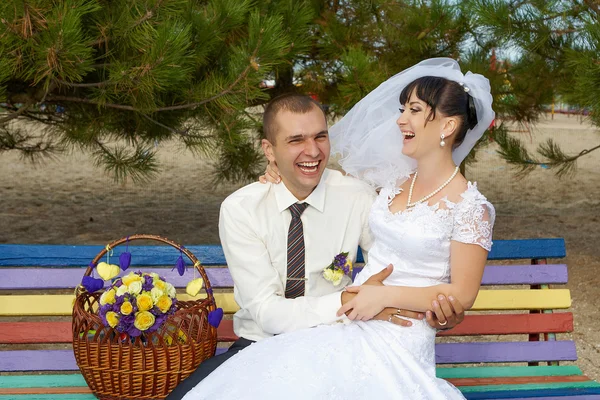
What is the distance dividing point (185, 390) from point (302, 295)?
55 cm

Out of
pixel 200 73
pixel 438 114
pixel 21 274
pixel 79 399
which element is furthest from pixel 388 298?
pixel 200 73

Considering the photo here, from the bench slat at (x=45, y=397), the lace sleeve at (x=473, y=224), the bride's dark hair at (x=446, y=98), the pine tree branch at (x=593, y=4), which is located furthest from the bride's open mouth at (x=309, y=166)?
the pine tree branch at (x=593, y=4)

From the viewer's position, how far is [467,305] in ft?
8.30

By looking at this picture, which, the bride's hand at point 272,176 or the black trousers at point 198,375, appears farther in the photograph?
the bride's hand at point 272,176

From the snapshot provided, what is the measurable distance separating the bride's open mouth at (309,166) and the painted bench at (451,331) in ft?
1.99

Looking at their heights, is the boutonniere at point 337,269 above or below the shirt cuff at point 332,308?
above

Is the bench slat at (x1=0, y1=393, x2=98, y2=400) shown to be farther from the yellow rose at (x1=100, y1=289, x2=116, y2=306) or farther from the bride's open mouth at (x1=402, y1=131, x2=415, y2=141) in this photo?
the bride's open mouth at (x1=402, y1=131, x2=415, y2=141)

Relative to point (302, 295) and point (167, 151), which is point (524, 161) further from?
point (167, 151)

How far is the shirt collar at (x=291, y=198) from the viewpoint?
2.89 meters

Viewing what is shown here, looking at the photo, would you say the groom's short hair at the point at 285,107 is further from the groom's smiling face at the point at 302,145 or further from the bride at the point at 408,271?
the bride at the point at 408,271

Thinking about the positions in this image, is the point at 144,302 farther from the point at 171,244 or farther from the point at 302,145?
the point at 302,145

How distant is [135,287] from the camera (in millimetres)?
2639

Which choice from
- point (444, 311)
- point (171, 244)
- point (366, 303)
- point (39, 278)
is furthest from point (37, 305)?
point (444, 311)

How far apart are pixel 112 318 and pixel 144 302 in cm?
11
